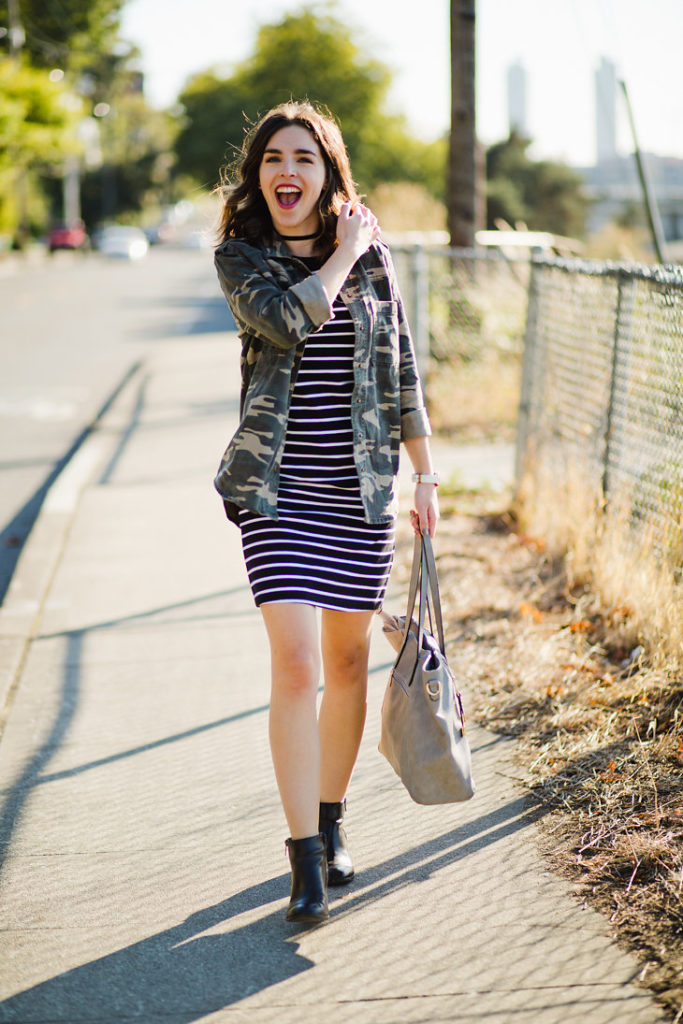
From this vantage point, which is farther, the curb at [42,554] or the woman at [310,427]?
the curb at [42,554]

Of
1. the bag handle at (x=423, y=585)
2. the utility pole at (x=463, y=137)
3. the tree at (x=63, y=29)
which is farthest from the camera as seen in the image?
the tree at (x=63, y=29)

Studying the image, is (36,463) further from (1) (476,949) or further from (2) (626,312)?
(1) (476,949)

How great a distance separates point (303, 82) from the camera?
44312mm

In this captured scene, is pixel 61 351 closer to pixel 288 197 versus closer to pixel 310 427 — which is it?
pixel 288 197

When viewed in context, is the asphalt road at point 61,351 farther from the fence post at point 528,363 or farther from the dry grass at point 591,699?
the fence post at point 528,363

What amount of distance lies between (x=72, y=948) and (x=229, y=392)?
995 cm

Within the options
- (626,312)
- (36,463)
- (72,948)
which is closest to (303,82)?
(36,463)

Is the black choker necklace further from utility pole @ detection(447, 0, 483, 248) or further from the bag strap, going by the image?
utility pole @ detection(447, 0, 483, 248)

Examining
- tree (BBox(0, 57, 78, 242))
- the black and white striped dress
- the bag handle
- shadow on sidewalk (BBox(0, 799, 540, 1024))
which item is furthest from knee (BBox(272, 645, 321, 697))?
tree (BBox(0, 57, 78, 242))

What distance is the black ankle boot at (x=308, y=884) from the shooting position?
270cm

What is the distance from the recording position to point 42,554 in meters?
6.21

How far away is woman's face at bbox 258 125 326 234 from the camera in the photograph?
2.81 m

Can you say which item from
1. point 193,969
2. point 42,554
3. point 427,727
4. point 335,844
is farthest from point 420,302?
point 193,969

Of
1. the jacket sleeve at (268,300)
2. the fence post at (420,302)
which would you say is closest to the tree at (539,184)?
the fence post at (420,302)
